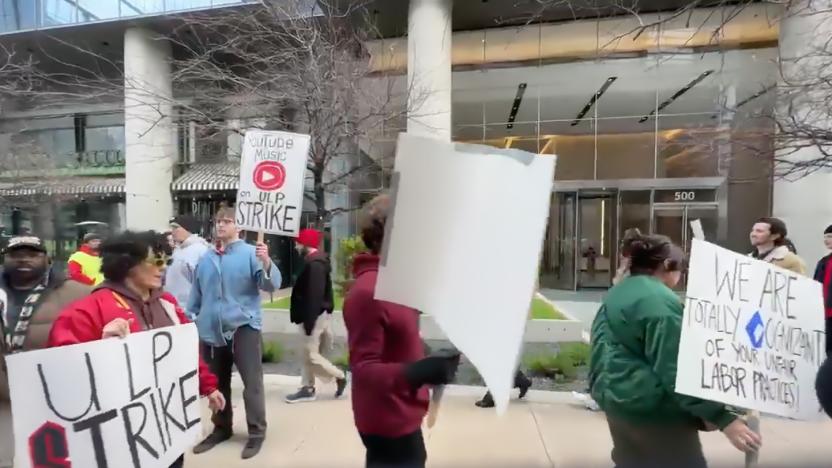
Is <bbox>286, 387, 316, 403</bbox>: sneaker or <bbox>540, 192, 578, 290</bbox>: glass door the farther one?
Result: <bbox>540, 192, 578, 290</bbox>: glass door

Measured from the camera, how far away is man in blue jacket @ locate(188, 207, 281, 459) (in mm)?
4418

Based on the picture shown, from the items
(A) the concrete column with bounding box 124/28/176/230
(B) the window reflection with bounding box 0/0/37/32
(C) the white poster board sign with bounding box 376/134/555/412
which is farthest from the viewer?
(B) the window reflection with bounding box 0/0/37/32

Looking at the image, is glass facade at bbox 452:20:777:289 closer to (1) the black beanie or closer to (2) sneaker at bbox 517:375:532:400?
(2) sneaker at bbox 517:375:532:400

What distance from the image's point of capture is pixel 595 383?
106 inches

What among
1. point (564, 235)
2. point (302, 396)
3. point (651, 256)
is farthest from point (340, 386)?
point (564, 235)

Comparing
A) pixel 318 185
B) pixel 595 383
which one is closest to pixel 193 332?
pixel 595 383

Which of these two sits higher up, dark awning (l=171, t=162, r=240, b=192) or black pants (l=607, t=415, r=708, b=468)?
dark awning (l=171, t=162, r=240, b=192)

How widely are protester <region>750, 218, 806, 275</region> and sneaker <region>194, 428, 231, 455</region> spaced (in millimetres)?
4909

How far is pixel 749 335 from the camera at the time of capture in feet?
9.01

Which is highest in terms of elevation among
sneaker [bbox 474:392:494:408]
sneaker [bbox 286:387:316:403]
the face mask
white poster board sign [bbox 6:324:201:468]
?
the face mask

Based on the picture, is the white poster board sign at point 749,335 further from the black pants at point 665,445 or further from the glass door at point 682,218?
the glass door at point 682,218

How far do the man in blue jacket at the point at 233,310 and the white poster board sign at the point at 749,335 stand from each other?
313cm

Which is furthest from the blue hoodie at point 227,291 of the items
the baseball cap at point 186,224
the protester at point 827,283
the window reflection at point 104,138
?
the window reflection at point 104,138

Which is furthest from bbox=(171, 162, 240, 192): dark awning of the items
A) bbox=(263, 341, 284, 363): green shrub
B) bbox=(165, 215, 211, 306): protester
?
bbox=(165, 215, 211, 306): protester
